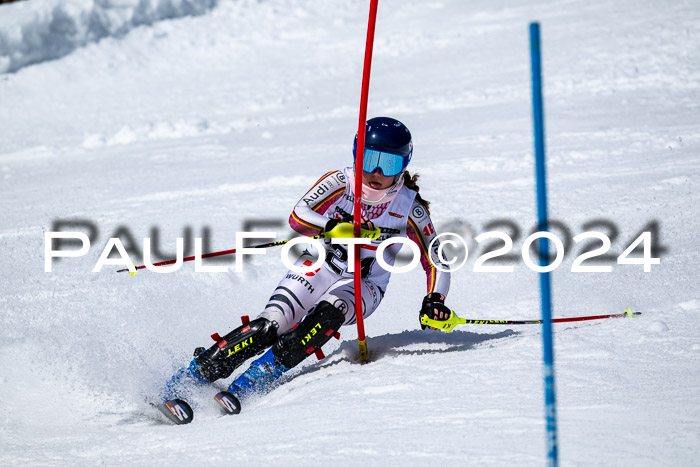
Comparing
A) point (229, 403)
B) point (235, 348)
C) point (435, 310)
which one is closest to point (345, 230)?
point (435, 310)

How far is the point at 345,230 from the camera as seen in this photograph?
12.3 feet

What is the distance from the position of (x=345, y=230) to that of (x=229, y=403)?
0.95 m

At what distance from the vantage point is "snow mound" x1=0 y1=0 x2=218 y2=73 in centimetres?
1245

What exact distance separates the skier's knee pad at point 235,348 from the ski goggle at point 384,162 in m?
0.89

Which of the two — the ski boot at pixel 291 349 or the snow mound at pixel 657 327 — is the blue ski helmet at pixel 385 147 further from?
the snow mound at pixel 657 327

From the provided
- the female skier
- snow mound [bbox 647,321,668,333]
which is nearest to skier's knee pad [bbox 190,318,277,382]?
the female skier

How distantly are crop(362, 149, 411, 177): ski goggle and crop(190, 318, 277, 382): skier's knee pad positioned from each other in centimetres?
89

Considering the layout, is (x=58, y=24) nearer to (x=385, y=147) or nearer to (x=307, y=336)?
(x=385, y=147)

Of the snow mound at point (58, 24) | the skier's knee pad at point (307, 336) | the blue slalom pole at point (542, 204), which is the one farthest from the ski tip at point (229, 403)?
the snow mound at point (58, 24)

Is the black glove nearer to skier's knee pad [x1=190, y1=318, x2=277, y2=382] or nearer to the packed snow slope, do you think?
the packed snow slope

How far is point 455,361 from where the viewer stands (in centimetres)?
369

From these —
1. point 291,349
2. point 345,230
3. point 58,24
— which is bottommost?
point 291,349

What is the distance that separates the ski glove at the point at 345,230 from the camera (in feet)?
12.3

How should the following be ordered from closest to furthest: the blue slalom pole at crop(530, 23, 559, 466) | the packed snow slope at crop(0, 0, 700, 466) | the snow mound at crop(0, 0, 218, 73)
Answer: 1. the blue slalom pole at crop(530, 23, 559, 466)
2. the packed snow slope at crop(0, 0, 700, 466)
3. the snow mound at crop(0, 0, 218, 73)
